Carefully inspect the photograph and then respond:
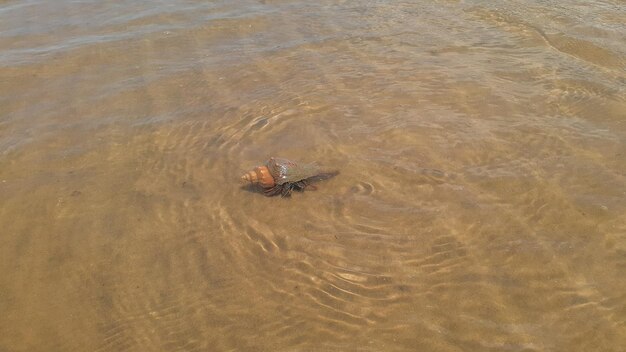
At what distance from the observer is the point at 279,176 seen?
3.97 meters

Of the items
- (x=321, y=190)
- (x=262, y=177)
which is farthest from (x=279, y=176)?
(x=321, y=190)

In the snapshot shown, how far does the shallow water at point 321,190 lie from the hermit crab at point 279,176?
12 cm

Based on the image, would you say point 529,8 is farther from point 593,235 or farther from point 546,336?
point 546,336

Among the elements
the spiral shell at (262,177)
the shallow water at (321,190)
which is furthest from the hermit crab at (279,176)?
the shallow water at (321,190)

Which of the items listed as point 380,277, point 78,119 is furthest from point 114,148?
point 380,277

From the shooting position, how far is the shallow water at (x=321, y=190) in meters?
3.06

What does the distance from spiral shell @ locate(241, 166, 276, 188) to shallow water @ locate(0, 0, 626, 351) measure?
0.58 ft

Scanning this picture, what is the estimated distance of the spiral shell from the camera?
13.1 feet

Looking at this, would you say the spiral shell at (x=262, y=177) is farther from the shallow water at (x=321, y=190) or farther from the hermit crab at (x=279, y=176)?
the shallow water at (x=321, y=190)

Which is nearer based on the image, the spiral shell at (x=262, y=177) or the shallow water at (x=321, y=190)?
the shallow water at (x=321, y=190)

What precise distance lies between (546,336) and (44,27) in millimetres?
7484

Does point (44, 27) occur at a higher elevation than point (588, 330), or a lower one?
higher

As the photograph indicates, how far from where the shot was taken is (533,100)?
514 cm

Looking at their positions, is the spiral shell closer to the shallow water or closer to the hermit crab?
the hermit crab
